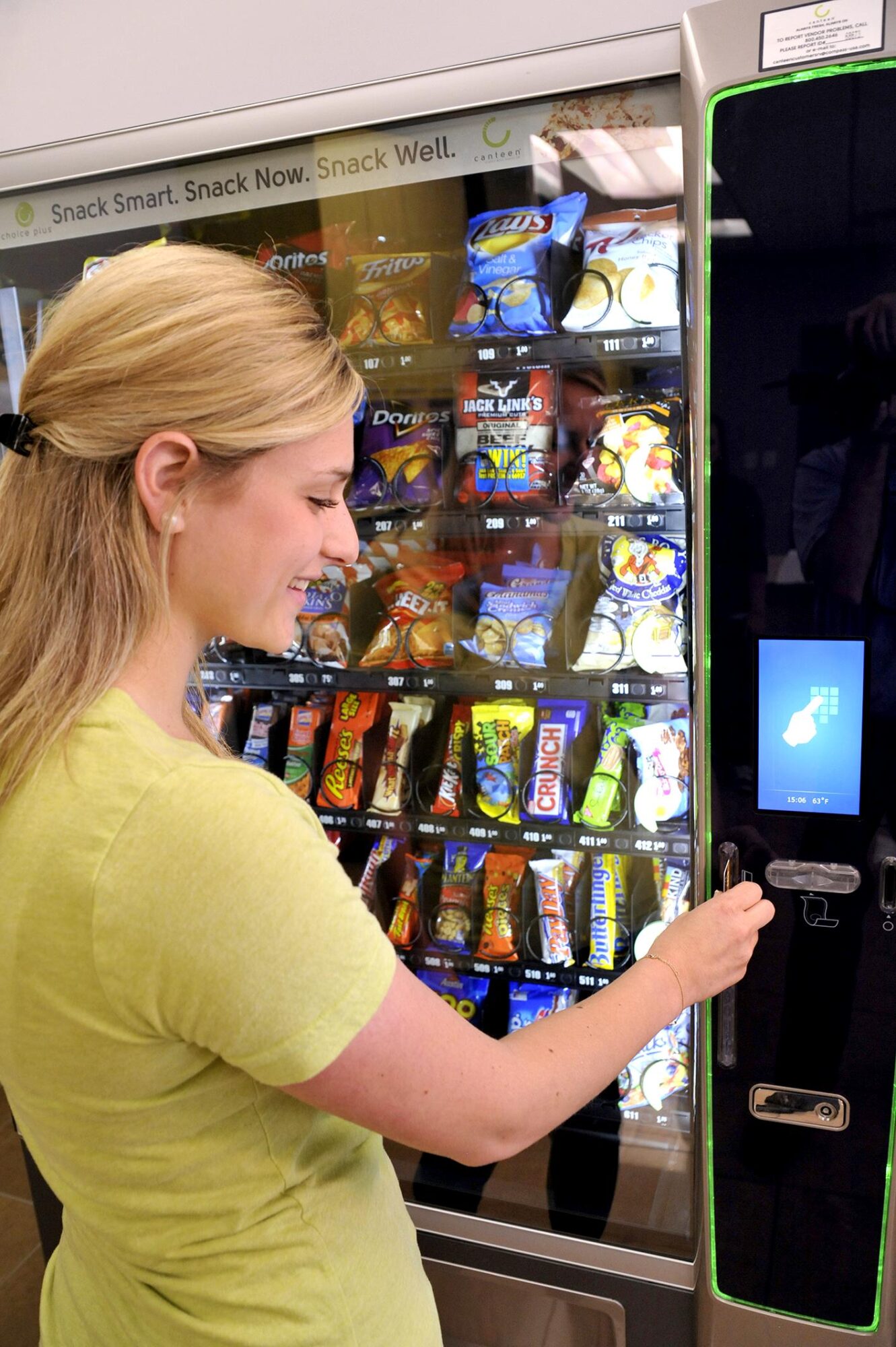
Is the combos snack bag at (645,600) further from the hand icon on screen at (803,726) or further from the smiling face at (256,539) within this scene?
the smiling face at (256,539)

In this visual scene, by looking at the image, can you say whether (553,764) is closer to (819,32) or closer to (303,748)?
(303,748)

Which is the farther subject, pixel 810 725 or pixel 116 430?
pixel 810 725

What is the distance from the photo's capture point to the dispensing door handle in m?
1.23

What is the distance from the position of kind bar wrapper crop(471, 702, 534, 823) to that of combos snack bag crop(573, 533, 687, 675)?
0.19 metres

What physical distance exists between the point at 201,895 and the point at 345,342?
1.19 meters

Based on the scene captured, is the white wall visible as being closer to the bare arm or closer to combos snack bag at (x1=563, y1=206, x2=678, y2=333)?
combos snack bag at (x1=563, y1=206, x2=678, y2=333)

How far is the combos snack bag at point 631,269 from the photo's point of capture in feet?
4.70

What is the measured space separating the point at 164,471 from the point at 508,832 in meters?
0.92

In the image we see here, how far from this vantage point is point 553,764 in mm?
1695

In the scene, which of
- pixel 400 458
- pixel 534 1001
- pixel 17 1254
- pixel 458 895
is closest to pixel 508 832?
pixel 458 895

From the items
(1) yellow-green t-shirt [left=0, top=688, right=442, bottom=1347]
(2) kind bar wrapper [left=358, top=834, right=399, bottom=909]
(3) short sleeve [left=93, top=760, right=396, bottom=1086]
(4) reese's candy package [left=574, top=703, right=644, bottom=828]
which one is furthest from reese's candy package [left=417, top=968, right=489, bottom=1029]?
(3) short sleeve [left=93, top=760, right=396, bottom=1086]

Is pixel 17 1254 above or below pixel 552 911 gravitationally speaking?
below

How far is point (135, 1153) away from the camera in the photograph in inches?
30.1

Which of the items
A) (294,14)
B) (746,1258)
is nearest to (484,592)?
(294,14)
